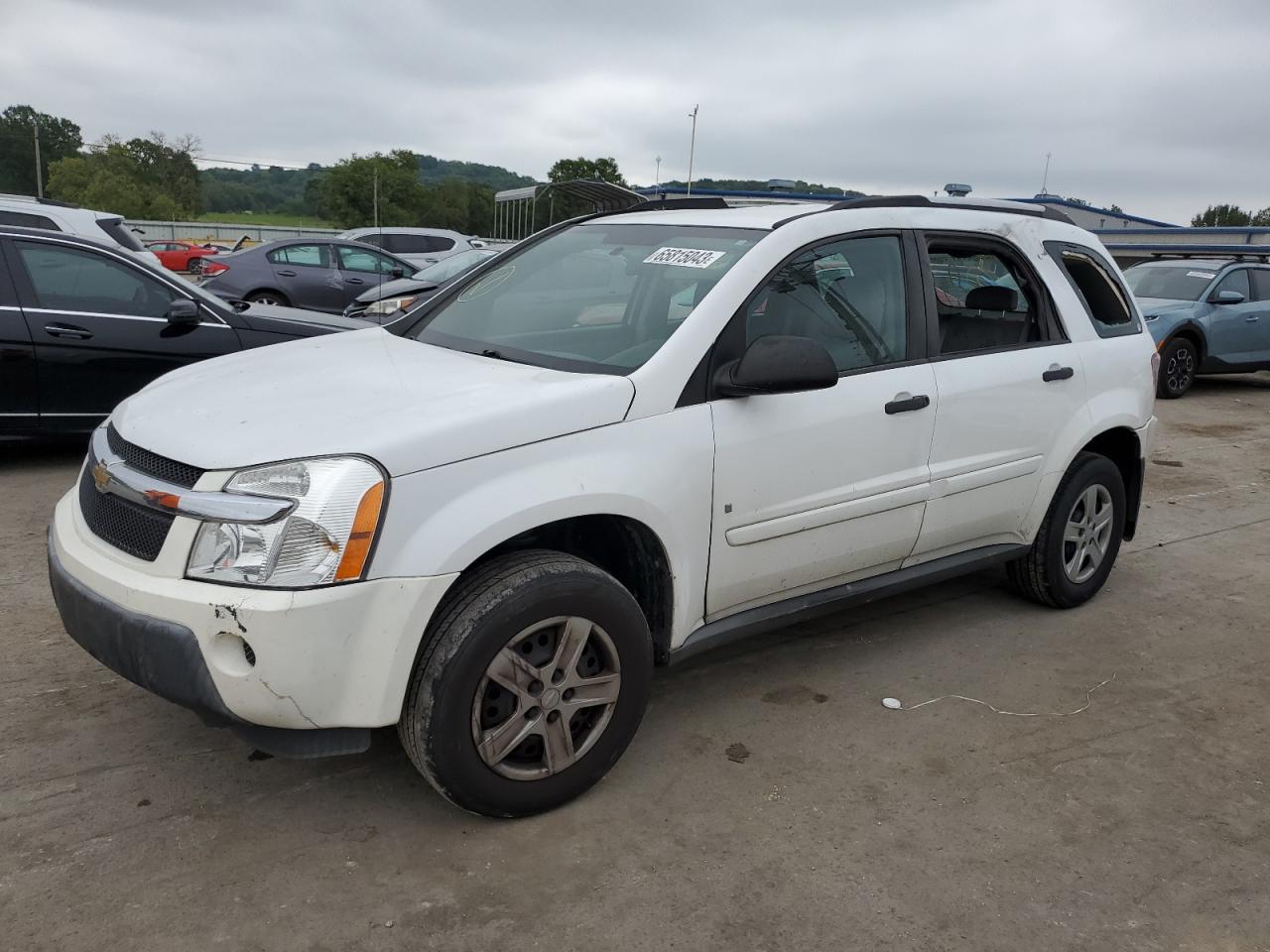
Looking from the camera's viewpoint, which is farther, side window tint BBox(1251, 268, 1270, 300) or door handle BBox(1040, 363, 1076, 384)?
side window tint BBox(1251, 268, 1270, 300)

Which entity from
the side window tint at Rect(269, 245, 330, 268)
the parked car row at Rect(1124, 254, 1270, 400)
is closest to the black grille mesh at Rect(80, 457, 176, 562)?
the parked car row at Rect(1124, 254, 1270, 400)

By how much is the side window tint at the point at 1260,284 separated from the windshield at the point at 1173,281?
1.96 ft

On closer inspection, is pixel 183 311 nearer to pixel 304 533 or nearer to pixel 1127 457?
pixel 304 533

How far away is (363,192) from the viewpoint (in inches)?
2968

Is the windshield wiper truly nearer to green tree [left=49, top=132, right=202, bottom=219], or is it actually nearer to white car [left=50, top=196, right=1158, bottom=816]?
white car [left=50, top=196, right=1158, bottom=816]

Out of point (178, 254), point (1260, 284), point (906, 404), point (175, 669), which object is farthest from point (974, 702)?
point (178, 254)

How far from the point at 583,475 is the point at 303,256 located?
1353 centimetres

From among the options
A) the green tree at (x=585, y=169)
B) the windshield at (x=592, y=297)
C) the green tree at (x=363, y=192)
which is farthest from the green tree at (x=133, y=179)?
the windshield at (x=592, y=297)

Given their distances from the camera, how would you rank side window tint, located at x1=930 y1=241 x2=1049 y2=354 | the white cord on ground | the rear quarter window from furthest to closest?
the rear quarter window
side window tint, located at x1=930 y1=241 x2=1049 y2=354
the white cord on ground

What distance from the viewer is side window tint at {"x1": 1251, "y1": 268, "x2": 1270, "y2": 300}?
12633 millimetres

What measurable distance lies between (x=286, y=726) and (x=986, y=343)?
3.05 metres

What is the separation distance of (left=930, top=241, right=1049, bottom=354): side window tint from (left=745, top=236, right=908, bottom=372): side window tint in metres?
0.23

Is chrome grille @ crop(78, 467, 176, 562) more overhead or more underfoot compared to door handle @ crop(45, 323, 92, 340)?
more underfoot

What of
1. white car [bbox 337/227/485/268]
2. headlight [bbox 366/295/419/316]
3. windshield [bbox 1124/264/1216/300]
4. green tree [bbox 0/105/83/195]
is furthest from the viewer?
green tree [bbox 0/105/83/195]
